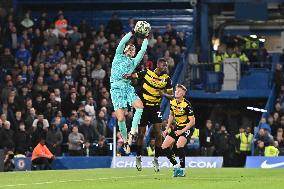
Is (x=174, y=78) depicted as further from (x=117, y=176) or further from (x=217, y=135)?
(x=117, y=176)

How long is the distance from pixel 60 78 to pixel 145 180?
1855cm

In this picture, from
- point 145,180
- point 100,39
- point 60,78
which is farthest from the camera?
point 100,39

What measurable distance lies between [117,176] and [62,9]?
25.6 metres

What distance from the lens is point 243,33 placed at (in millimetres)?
48062

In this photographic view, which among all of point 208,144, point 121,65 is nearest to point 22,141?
point 208,144

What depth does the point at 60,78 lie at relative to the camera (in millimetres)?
40562

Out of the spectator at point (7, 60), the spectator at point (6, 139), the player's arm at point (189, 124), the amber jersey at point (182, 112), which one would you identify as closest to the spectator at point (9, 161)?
the spectator at point (6, 139)

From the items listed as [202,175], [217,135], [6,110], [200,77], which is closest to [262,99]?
[200,77]

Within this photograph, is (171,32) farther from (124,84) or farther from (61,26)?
(124,84)

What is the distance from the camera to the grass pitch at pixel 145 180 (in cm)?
2103

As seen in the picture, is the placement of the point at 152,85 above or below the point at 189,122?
above

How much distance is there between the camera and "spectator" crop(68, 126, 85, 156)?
36281 millimetres

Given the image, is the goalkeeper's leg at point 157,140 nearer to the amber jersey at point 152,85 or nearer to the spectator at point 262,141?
the amber jersey at point 152,85

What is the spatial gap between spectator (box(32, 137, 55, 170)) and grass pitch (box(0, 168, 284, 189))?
7.11 meters
